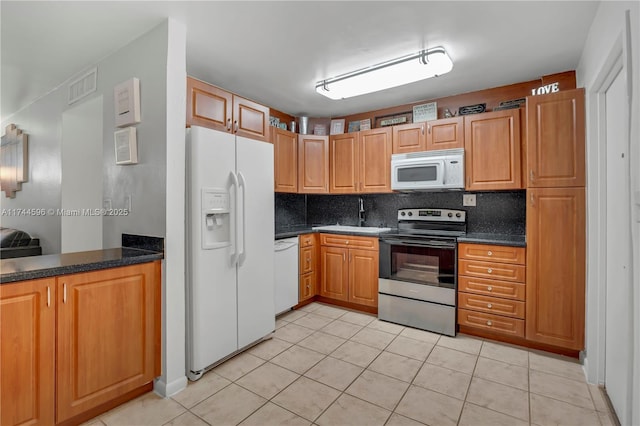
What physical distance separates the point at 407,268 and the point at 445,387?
1251mm

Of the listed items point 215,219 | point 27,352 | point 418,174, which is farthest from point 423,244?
point 27,352

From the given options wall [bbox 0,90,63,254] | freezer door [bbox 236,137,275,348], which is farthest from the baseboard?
wall [bbox 0,90,63,254]

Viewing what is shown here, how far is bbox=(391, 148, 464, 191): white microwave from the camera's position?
9.93ft

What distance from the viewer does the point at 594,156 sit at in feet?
6.68

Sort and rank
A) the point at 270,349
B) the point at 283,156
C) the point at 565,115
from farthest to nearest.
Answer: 1. the point at 283,156
2. the point at 270,349
3. the point at 565,115

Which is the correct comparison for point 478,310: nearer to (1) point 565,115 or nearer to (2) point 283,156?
(1) point 565,115

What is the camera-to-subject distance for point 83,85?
2662 mm

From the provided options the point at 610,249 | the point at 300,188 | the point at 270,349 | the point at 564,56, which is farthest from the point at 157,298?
the point at 564,56

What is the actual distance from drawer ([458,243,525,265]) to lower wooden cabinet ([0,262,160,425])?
256 centimetres

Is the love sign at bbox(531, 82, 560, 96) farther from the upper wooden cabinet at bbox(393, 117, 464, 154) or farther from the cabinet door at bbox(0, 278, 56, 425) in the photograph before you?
the cabinet door at bbox(0, 278, 56, 425)

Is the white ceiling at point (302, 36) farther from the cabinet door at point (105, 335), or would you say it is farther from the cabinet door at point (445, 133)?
the cabinet door at point (105, 335)

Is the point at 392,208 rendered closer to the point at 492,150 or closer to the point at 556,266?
the point at 492,150

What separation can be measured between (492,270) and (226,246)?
2307mm

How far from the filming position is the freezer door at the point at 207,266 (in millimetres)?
2080
